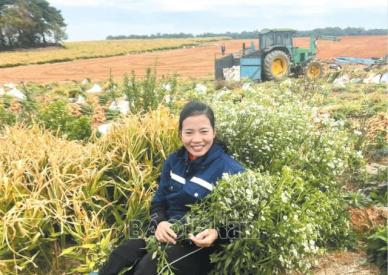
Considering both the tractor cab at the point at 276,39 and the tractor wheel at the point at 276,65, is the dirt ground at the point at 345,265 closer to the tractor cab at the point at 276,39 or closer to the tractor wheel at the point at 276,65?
the tractor wheel at the point at 276,65

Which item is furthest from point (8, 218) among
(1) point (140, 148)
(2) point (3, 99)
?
(2) point (3, 99)

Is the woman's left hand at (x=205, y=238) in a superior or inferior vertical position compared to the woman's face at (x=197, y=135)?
inferior

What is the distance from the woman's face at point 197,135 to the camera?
2.83m

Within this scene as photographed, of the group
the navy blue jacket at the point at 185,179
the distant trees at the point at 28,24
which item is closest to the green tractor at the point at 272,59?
the navy blue jacket at the point at 185,179

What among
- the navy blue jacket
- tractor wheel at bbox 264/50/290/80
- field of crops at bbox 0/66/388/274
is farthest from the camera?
tractor wheel at bbox 264/50/290/80

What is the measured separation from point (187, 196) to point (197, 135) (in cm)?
34

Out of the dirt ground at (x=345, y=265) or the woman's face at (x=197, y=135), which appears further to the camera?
the dirt ground at (x=345, y=265)

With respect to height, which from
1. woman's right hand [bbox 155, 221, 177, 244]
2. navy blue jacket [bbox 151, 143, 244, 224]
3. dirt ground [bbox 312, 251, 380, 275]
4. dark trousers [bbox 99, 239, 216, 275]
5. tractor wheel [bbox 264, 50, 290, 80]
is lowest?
tractor wheel [bbox 264, 50, 290, 80]

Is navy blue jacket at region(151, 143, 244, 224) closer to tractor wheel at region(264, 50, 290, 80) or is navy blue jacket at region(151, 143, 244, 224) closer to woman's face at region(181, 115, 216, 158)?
woman's face at region(181, 115, 216, 158)

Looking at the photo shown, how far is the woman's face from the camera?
111 inches

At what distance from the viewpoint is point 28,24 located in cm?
4538

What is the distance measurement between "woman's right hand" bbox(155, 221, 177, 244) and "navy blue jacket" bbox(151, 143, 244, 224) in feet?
0.42

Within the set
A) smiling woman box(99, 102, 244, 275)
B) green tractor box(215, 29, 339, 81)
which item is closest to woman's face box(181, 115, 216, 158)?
smiling woman box(99, 102, 244, 275)

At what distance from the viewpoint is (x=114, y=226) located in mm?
3566
